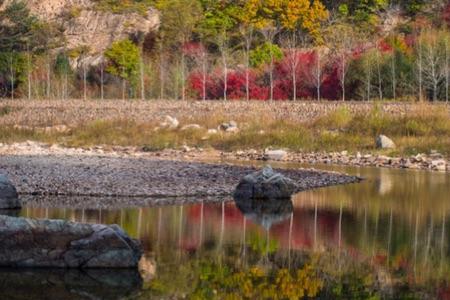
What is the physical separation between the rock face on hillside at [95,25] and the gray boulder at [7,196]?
72.3 metres

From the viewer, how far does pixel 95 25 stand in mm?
104562

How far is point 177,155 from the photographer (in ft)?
159

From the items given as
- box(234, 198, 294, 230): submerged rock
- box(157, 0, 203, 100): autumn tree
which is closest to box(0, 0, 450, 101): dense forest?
box(157, 0, 203, 100): autumn tree

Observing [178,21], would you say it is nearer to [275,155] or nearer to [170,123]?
[170,123]

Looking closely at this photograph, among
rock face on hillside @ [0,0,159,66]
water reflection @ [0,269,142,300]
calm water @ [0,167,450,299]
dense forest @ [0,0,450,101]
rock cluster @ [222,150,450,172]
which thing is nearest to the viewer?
water reflection @ [0,269,142,300]

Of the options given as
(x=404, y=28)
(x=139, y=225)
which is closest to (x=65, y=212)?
(x=139, y=225)

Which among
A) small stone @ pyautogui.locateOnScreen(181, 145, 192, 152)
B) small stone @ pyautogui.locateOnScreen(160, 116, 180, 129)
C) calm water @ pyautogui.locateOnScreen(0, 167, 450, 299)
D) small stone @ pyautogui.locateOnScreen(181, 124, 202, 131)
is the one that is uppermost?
small stone @ pyautogui.locateOnScreen(160, 116, 180, 129)

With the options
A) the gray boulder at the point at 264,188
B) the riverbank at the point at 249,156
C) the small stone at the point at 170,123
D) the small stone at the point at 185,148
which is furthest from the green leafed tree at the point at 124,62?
the gray boulder at the point at 264,188

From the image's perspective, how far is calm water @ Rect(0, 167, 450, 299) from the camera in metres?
15.1

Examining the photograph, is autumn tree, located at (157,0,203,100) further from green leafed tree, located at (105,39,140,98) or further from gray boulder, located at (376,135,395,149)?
gray boulder, located at (376,135,395,149)

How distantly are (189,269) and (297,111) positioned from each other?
45.9m

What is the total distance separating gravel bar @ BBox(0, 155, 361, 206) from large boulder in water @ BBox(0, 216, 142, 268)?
9109 mm

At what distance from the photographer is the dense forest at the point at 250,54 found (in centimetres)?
7362

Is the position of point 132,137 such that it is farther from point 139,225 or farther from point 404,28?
point 404,28
